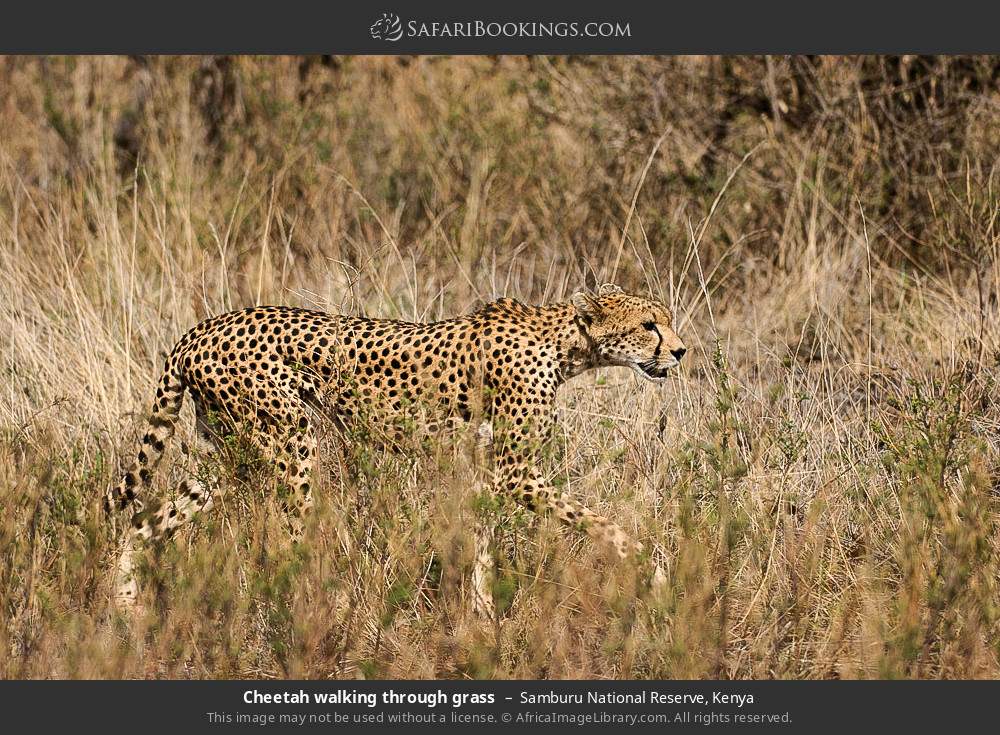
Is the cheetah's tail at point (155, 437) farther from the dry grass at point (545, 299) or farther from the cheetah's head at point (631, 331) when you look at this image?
the cheetah's head at point (631, 331)

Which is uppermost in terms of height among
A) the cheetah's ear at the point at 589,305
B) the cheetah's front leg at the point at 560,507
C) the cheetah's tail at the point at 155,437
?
the cheetah's ear at the point at 589,305

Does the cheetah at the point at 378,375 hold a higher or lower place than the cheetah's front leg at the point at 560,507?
higher

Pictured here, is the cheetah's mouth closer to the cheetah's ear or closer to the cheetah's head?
the cheetah's head

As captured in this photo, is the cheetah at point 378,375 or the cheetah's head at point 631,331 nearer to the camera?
the cheetah at point 378,375

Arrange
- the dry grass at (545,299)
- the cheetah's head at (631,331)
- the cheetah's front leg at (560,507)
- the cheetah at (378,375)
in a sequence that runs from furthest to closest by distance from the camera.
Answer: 1. the cheetah's head at (631,331)
2. the cheetah at (378,375)
3. the cheetah's front leg at (560,507)
4. the dry grass at (545,299)

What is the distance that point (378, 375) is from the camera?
546 centimetres

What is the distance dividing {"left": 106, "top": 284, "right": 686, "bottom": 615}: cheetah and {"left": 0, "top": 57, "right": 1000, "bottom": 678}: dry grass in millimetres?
217

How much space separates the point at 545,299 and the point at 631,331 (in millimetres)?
1537

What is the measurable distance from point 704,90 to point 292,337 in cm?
493

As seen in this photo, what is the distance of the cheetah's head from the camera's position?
17.8ft

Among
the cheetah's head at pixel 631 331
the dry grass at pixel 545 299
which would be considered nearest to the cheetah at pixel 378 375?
the cheetah's head at pixel 631 331

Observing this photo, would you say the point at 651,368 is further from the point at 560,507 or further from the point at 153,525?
the point at 153,525

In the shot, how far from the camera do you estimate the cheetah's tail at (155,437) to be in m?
5.44

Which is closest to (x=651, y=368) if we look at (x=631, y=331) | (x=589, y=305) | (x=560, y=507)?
(x=631, y=331)
